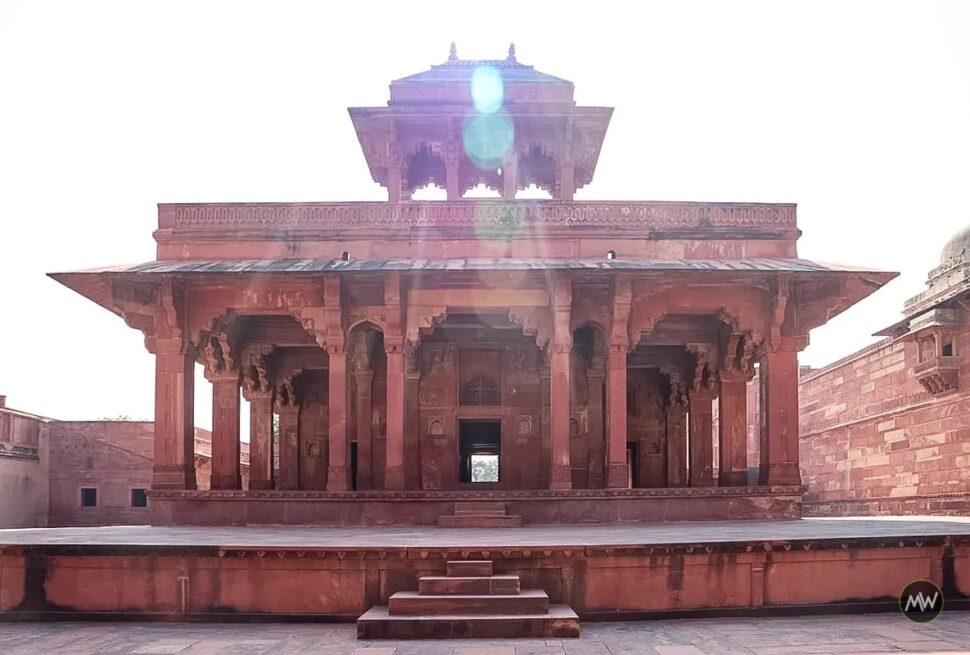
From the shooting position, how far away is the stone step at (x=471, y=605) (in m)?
8.78

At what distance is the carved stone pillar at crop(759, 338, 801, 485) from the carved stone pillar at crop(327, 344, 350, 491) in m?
7.36

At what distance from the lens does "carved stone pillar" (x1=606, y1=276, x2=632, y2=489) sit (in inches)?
595

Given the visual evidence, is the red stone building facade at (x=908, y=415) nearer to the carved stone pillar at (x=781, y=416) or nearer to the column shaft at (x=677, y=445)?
→ the carved stone pillar at (x=781, y=416)

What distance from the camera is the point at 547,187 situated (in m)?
21.3

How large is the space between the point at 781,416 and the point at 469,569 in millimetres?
8263

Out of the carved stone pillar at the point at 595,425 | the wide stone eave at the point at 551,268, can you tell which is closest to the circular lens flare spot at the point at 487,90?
the wide stone eave at the point at 551,268

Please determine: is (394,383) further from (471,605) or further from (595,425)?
(471,605)

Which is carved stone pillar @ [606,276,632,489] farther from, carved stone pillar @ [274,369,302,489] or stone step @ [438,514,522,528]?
carved stone pillar @ [274,369,302,489]

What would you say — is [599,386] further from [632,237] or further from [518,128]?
[518,128]

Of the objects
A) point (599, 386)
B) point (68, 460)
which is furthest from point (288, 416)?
point (68, 460)

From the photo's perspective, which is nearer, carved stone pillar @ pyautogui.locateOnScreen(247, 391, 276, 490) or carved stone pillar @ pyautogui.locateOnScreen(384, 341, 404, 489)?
carved stone pillar @ pyautogui.locateOnScreen(384, 341, 404, 489)

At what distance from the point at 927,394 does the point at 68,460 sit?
28321mm

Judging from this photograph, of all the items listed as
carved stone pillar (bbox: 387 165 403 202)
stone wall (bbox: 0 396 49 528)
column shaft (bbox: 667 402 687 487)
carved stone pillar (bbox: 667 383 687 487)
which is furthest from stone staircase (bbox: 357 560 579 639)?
stone wall (bbox: 0 396 49 528)

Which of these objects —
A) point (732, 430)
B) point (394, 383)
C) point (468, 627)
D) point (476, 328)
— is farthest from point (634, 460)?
point (468, 627)
